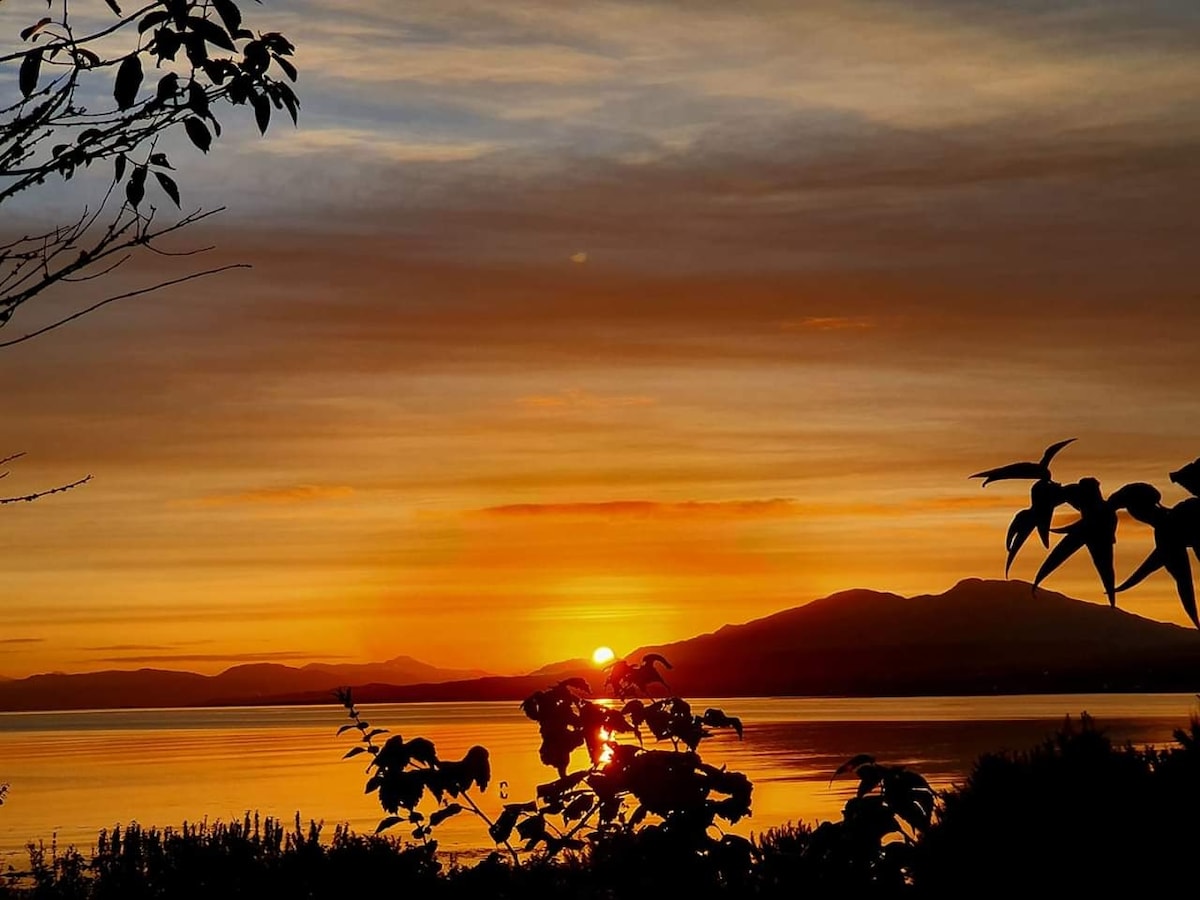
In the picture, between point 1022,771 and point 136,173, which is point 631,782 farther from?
point 136,173

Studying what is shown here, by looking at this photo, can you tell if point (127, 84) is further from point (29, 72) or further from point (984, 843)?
point (984, 843)

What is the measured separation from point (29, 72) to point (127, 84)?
0.32 metres

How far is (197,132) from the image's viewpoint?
5.39 metres

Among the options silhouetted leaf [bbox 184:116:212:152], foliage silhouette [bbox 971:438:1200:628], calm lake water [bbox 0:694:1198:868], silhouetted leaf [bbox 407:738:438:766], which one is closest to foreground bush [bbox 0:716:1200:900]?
silhouetted leaf [bbox 407:738:438:766]

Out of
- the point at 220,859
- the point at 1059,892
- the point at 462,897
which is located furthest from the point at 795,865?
the point at 220,859

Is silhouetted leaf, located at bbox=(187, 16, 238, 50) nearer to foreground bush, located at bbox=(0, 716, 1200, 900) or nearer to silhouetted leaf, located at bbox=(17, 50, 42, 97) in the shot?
silhouetted leaf, located at bbox=(17, 50, 42, 97)

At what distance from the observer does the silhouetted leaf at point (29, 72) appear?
4.98 m

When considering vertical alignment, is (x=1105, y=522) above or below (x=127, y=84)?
below

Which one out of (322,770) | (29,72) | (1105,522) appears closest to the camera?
(1105,522)

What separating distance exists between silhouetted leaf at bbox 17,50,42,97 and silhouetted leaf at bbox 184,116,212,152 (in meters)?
0.54

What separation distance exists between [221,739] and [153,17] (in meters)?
165

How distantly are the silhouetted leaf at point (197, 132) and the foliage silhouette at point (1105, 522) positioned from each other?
3.14 m

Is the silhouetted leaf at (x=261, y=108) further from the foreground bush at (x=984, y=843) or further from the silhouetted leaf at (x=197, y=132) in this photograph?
the foreground bush at (x=984, y=843)

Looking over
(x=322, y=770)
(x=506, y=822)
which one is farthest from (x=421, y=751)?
(x=322, y=770)
